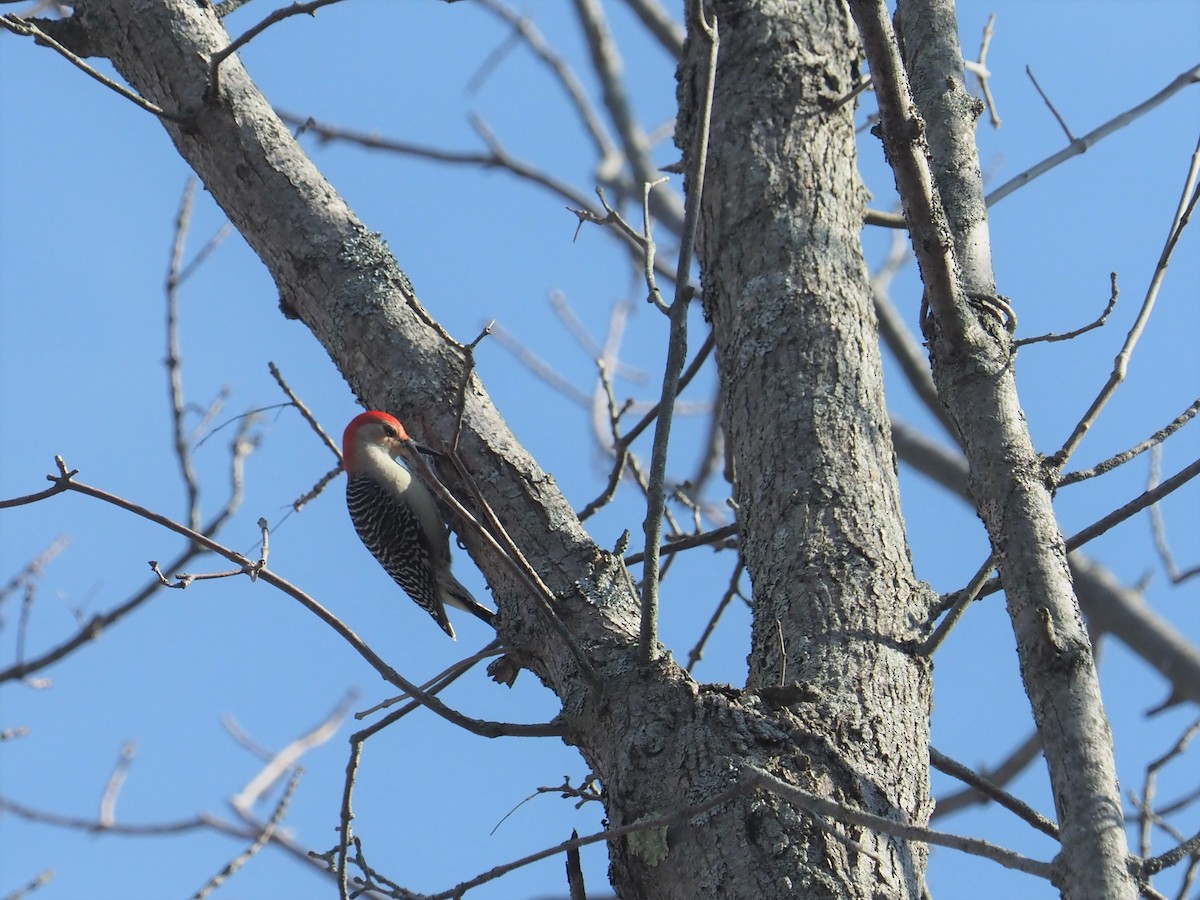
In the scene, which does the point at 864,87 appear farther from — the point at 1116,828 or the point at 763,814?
the point at 1116,828

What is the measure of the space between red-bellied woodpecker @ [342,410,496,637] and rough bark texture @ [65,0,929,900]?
2.81m

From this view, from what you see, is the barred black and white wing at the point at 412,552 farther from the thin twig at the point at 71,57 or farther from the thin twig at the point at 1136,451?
the thin twig at the point at 1136,451

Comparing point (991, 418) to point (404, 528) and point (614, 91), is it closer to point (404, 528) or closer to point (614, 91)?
point (404, 528)

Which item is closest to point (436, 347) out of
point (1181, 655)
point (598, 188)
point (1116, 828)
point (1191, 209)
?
point (598, 188)

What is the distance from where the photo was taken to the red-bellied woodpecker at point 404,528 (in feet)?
21.1

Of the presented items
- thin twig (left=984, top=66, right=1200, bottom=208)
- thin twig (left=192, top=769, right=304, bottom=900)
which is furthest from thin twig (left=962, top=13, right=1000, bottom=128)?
thin twig (left=192, top=769, right=304, bottom=900)

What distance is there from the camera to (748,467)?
3.22 metres

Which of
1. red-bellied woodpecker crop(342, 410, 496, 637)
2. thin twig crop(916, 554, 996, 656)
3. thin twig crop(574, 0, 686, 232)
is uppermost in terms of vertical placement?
thin twig crop(574, 0, 686, 232)

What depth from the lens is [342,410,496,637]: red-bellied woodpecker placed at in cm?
643

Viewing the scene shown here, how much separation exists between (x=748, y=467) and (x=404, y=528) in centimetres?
359

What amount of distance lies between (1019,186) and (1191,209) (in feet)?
1.96

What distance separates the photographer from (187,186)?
5.61m

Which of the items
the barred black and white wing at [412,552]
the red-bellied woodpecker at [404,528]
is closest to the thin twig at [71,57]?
the red-bellied woodpecker at [404,528]

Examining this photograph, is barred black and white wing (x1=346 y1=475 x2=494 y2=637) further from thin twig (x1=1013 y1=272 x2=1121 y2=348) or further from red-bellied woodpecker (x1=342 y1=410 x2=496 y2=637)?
thin twig (x1=1013 y1=272 x2=1121 y2=348)
